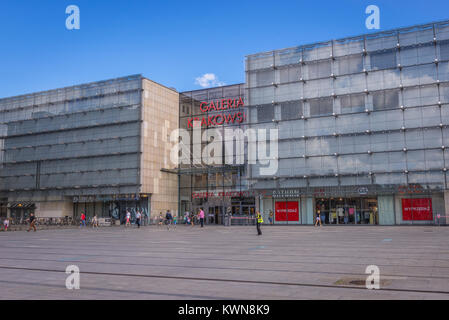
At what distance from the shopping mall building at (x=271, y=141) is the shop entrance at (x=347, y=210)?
115mm

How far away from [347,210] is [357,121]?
10.2 meters

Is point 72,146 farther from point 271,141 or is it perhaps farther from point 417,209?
point 417,209

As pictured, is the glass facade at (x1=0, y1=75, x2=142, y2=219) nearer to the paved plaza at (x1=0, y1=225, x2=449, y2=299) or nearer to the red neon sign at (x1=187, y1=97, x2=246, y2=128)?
the red neon sign at (x1=187, y1=97, x2=246, y2=128)

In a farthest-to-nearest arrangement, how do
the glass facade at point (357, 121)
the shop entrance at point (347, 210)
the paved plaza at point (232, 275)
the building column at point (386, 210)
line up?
the shop entrance at point (347, 210)
the building column at point (386, 210)
the glass facade at point (357, 121)
the paved plaza at point (232, 275)

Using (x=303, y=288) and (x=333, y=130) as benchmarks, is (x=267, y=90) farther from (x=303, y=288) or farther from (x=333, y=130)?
(x=303, y=288)

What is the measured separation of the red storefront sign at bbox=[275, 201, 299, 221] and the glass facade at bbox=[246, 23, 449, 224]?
0.91ft

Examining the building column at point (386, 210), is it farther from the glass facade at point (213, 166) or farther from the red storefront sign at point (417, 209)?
the glass facade at point (213, 166)

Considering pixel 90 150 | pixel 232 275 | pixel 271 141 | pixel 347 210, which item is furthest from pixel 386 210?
pixel 90 150

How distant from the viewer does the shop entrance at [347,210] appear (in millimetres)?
46969

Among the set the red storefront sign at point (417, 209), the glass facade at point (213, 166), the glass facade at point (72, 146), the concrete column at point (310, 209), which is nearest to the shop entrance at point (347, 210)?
the concrete column at point (310, 209)

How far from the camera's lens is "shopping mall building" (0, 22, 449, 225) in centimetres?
4478

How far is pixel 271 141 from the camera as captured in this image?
167ft

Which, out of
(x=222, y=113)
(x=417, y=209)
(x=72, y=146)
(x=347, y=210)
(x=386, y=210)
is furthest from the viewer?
(x=72, y=146)
